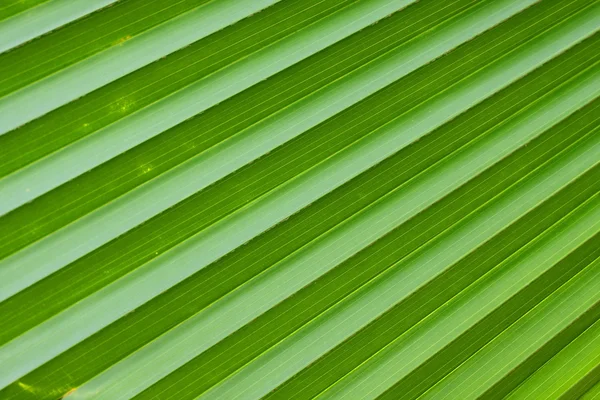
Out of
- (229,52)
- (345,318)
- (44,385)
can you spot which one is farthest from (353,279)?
(44,385)

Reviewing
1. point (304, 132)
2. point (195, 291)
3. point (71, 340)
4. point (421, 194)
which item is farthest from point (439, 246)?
point (71, 340)

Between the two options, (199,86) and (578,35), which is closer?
(199,86)

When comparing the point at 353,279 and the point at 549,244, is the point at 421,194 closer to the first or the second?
the point at 353,279

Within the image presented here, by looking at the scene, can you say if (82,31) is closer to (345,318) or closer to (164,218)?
(164,218)

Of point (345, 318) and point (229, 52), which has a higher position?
point (229, 52)

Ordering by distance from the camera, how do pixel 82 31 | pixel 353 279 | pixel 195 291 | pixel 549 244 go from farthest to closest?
Answer: pixel 549 244, pixel 353 279, pixel 195 291, pixel 82 31

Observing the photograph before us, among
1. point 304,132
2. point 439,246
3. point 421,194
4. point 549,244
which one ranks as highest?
point 304,132

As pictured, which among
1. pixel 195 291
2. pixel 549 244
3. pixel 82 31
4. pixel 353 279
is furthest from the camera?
pixel 549 244
